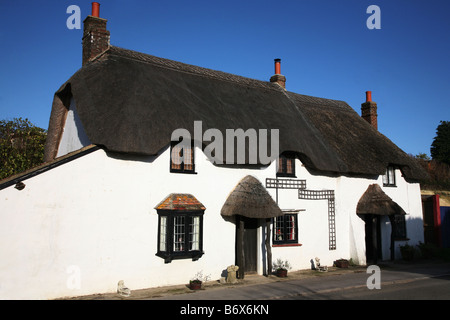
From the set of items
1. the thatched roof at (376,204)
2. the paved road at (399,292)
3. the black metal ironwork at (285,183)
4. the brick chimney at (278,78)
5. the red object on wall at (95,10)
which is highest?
the red object on wall at (95,10)

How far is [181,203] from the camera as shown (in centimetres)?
1191

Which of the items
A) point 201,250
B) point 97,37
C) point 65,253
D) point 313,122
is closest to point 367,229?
point 313,122

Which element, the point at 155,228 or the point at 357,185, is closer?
the point at 155,228

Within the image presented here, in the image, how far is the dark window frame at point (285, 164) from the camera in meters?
15.1

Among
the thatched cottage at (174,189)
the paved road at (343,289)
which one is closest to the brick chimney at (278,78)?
the thatched cottage at (174,189)

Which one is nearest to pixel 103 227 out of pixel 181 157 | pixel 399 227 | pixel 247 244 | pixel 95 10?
pixel 181 157

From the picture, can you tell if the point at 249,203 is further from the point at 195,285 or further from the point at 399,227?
the point at 399,227

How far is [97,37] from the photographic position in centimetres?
1443

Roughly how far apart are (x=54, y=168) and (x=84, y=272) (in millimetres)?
3078

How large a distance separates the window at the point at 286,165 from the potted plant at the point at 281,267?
3.50 metres

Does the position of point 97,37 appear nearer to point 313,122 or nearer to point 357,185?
point 313,122

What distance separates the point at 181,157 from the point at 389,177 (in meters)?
12.0

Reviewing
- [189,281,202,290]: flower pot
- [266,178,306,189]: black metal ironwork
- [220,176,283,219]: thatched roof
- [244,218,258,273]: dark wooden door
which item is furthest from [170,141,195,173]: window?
[189,281,202,290]: flower pot

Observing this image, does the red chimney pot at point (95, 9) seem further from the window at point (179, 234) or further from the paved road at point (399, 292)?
the paved road at point (399, 292)
